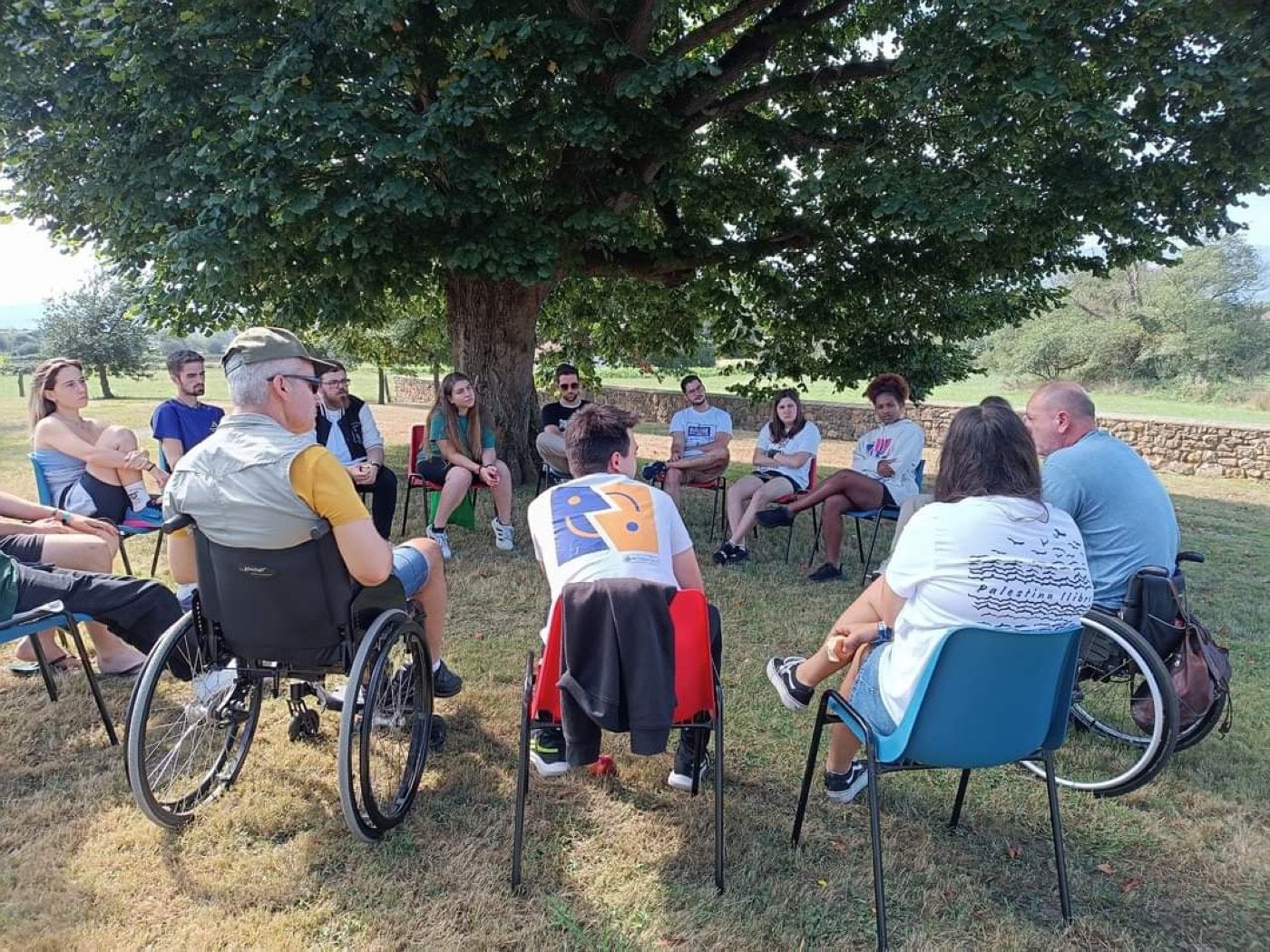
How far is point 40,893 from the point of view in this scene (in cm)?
219

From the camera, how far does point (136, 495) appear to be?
4.59 metres

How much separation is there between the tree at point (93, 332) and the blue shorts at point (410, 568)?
29.9 meters

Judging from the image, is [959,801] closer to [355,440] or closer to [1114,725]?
[1114,725]

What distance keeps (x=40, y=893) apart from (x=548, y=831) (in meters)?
1.44

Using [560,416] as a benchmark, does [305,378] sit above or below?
above

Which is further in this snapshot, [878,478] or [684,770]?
[878,478]

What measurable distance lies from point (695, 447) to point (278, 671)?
4594 mm

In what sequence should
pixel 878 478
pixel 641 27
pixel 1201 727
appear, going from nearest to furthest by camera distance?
pixel 1201 727 < pixel 878 478 < pixel 641 27

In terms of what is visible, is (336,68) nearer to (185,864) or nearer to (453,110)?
(453,110)

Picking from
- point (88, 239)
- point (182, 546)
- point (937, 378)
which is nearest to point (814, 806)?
point (182, 546)

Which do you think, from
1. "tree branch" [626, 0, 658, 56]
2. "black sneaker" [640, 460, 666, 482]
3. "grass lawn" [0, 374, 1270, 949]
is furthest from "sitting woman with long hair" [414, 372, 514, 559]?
"tree branch" [626, 0, 658, 56]

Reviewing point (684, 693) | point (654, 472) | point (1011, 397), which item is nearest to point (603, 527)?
point (684, 693)

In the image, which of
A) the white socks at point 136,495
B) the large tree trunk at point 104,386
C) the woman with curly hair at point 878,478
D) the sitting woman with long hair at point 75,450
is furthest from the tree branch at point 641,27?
the large tree trunk at point 104,386

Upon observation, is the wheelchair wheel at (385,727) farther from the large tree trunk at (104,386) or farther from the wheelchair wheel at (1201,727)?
the large tree trunk at (104,386)
